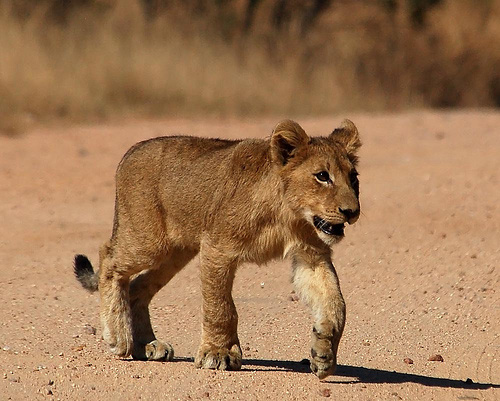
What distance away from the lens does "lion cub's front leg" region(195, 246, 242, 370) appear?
664 cm

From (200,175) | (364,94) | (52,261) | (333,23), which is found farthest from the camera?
(333,23)

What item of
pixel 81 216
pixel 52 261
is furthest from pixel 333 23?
pixel 52 261

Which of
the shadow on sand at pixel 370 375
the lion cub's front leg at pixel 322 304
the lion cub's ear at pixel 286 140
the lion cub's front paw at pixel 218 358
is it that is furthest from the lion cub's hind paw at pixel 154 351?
the lion cub's ear at pixel 286 140

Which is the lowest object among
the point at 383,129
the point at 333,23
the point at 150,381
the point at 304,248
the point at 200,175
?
the point at 150,381

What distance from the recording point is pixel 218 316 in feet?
21.9

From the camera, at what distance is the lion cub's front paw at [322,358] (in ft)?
20.6

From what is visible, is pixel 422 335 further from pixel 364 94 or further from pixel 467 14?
pixel 467 14

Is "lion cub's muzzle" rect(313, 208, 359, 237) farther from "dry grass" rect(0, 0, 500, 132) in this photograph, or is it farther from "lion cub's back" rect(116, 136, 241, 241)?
"dry grass" rect(0, 0, 500, 132)

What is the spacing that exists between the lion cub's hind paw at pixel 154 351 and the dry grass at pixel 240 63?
400 inches

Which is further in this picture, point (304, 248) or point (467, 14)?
point (467, 14)

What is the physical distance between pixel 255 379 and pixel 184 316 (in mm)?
1937

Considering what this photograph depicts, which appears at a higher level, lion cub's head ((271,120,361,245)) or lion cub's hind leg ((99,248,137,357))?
lion cub's head ((271,120,361,245))

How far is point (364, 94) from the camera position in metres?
22.7

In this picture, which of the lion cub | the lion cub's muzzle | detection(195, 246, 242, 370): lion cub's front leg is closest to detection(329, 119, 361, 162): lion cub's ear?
the lion cub
